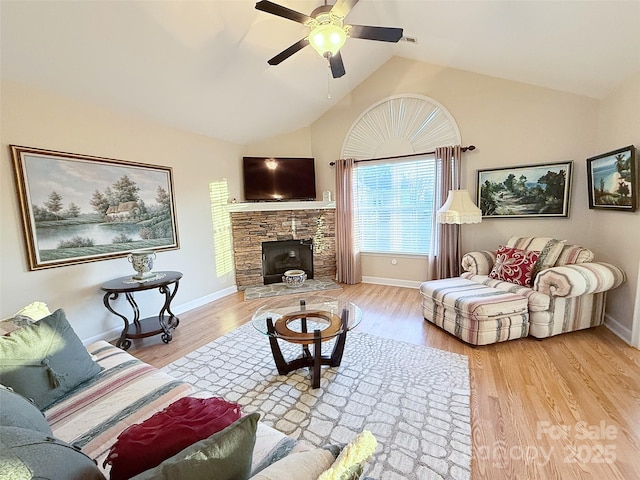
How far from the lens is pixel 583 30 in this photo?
7.39ft

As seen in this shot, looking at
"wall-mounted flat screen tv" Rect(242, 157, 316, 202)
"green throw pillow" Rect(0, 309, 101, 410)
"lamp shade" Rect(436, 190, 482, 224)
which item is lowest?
"green throw pillow" Rect(0, 309, 101, 410)

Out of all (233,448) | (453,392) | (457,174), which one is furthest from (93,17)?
(457,174)

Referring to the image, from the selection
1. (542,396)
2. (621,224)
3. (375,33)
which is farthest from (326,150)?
(542,396)

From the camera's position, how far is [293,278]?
455 centimetres

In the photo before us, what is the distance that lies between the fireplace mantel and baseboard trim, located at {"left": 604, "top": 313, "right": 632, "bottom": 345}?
366cm

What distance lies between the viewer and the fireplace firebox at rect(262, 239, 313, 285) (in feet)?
15.7

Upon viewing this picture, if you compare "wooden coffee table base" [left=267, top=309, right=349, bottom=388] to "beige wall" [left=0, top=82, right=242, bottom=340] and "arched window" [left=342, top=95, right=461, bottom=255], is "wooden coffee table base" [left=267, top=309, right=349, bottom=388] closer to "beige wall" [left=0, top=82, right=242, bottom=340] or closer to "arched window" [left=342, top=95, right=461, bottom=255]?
"beige wall" [left=0, top=82, right=242, bottom=340]

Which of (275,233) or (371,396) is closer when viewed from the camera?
(371,396)

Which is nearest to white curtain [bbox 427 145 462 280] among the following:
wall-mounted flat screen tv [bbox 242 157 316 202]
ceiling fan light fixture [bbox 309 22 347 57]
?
wall-mounted flat screen tv [bbox 242 157 316 202]

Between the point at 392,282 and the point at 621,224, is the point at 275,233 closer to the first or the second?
the point at 392,282

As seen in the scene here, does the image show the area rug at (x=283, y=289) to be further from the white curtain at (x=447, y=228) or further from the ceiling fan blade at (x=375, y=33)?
the ceiling fan blade at (x=375, y=33)

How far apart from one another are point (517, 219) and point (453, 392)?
2.74m

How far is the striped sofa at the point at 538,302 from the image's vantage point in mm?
2492

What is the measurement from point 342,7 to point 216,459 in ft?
8.48
